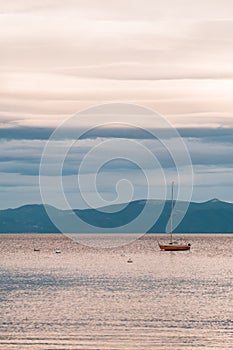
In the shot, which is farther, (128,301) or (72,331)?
(128,301)

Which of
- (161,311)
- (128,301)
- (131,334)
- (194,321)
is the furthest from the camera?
(128,301)

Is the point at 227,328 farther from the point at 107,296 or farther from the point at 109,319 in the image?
the point at 107,296

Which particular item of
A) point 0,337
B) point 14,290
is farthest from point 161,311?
point 14,290

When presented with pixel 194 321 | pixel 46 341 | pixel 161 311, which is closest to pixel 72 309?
pixel 161 311

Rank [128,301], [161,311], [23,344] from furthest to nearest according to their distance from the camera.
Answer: [128,301]
[161,311]
[23,344]

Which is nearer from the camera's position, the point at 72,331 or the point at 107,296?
the point at 72,331

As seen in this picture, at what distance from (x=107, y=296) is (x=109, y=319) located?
103 ft

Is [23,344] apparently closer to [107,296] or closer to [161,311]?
[161,311]

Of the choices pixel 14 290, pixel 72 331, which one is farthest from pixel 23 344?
pixel 14 290

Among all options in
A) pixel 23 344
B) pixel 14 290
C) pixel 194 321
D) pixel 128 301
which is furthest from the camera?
pixel 14 290

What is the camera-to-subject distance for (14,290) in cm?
15900

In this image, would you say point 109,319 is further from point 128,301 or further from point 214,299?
point 214,299

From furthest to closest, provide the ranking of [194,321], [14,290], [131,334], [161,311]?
1. [14,290]
2. [161,311]
3. [194,321]
4. [131,334]

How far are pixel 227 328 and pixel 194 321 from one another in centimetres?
781
